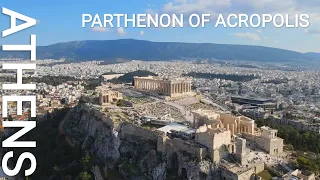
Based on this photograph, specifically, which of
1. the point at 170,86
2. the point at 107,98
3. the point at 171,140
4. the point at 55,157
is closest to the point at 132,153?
the point at 171,140

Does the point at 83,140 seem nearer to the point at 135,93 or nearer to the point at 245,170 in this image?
the point at 135,93

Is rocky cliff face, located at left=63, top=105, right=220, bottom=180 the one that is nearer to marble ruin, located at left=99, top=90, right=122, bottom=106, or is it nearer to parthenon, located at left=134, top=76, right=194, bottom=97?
marble ruin, located at left=99, top=90, right=122, bottom=106

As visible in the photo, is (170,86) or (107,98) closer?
(107,98)

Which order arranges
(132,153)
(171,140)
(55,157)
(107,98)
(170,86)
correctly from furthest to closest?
(170,86) < (107,98) < (55,157) < (132,153) < (171,140)

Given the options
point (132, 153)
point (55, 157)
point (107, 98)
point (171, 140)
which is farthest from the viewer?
point (107, 98)

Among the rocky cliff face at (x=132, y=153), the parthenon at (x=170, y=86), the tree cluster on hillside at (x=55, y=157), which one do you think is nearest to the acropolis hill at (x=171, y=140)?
the rocky cliff face at (x=132, y=153)

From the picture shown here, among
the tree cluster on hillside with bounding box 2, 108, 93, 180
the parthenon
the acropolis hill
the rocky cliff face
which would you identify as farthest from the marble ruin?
the parthenon

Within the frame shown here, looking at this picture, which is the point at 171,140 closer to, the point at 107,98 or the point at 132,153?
the point at 132,153

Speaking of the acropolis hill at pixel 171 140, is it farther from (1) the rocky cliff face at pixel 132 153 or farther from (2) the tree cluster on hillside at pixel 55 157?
(2) the tree cluster on hillside at pixel 55 157
